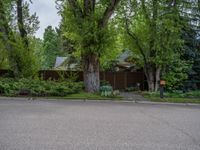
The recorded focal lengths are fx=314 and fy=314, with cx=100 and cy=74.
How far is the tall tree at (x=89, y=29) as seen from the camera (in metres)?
16.6

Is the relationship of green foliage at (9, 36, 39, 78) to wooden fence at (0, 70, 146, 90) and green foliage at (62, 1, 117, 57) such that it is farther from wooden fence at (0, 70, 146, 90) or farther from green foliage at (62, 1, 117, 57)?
green foliage at (62, 1, 117, 57)

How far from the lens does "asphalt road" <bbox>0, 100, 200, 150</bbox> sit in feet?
20.1

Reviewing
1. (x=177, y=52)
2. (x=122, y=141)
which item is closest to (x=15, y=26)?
(x=177, y=52)

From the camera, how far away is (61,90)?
52.9ft

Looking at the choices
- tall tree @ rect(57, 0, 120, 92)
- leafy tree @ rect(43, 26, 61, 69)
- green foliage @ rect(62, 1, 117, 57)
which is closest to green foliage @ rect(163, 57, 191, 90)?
green foliage @ rect(62, 1, 117, 57)

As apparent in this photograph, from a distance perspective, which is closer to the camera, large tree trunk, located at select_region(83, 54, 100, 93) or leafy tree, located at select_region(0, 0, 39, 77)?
large tree trunk, located at select_region(83, 54, 100, 93)

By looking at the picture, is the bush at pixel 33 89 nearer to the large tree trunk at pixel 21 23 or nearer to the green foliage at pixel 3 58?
the large tree trunk at pixel 21 23

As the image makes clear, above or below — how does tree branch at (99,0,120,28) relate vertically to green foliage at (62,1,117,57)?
above

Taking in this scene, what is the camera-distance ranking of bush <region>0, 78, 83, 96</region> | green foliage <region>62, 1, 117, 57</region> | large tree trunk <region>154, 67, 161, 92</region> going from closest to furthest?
bush <region>0, 78, 83, 96</region>
green foliage <region>62, 1, 117, 57</region>
large tree trunk <region>154, 67, 161, 92</region>

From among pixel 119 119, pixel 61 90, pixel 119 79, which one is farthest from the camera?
pixel 119 79

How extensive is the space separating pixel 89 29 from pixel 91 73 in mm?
2637

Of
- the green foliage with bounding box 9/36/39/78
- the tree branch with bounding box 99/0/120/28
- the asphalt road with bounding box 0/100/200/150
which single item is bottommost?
the asphalt road with bounding box 0/100/200/150

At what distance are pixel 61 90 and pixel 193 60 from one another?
35.4 ft

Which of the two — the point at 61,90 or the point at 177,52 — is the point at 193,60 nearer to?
the point at 177,52
